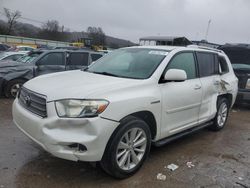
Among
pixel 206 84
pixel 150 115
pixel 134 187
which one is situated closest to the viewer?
pixel 134 187

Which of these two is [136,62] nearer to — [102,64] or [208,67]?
[102,64]

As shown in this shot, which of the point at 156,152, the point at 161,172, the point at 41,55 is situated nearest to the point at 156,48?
the point at 156,152

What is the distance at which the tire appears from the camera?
11.0 ft

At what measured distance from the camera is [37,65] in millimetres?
8844

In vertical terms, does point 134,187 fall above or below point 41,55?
below

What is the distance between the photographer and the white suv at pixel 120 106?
3182 millimetres

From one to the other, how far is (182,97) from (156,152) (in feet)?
3.35

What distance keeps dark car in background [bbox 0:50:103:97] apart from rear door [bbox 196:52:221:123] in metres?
5.32

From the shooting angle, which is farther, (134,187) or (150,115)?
(150,115)

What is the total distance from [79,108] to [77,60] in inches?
276

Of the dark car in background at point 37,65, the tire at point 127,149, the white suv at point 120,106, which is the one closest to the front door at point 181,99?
the white suv at point 120,106

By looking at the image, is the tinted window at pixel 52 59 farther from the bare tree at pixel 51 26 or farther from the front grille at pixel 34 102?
the bare tree at pixel 51 26

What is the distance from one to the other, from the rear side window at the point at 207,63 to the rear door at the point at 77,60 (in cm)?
539

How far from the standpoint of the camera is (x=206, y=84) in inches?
200
